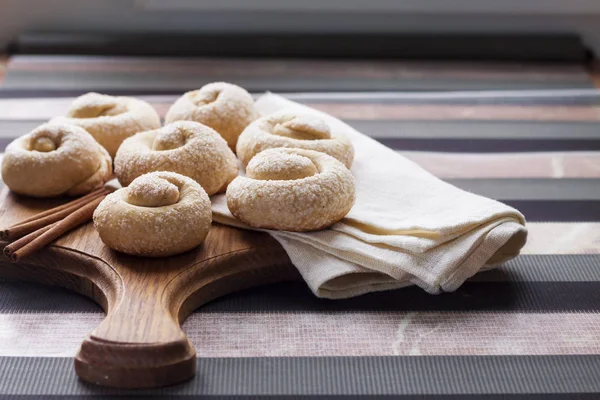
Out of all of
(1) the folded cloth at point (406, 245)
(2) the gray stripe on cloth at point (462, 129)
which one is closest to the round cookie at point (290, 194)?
(1) the folded cloth at point (406, 245)

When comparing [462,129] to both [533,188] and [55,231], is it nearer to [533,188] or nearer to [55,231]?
[533,188]

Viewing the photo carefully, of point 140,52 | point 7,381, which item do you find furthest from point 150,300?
point 140,52

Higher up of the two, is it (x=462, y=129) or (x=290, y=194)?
(x=290, y=194)

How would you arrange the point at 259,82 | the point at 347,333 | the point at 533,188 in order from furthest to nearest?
the point at 259,82, the point at 533,188, the point at 347,333

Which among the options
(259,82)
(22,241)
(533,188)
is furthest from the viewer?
(259,82)

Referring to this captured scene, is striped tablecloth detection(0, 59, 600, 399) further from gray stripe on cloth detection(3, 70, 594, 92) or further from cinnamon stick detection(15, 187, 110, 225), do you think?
gray stripe on cloth detection(3, 70, 594, 92)

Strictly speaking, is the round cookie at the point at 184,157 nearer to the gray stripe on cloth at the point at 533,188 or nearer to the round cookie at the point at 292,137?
the round cookie at the point at 292,137

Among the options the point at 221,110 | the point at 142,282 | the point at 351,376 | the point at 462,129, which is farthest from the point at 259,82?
the point at 351,376
